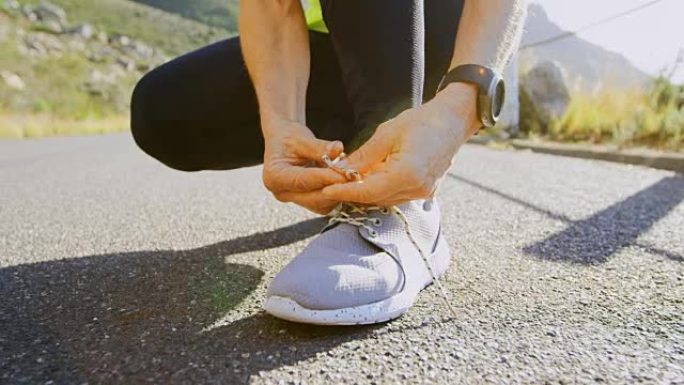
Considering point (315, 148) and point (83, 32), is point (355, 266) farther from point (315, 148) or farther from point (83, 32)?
point (83, 32)

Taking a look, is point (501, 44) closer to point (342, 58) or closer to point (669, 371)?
point (342, 58)

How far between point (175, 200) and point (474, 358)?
1623 mm

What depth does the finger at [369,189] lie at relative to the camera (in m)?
0.68

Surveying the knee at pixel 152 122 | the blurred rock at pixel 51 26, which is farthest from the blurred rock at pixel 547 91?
the blurred rock at pixel 51 26

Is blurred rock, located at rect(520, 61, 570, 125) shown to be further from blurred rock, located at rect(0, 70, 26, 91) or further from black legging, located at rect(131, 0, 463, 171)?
blurred rock, located at rect(0, 70, 26, 91)

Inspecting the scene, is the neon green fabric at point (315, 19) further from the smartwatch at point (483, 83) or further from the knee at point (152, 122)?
the smartwatch at point (483, 83)

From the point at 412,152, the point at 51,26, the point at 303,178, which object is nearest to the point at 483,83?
the point at 412,152

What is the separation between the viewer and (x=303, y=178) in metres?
0.77

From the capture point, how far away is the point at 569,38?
5.13 meters

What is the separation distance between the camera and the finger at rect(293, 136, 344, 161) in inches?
29.5

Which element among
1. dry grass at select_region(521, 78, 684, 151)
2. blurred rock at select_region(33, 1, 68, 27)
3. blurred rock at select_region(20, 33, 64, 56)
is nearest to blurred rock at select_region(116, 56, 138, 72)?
blurred rock at select_region(20, 33, 64, 56)

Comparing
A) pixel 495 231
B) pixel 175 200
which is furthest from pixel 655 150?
pixel 175 200

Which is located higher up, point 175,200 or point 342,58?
point 342,58

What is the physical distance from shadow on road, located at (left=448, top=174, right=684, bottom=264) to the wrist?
45 cm
